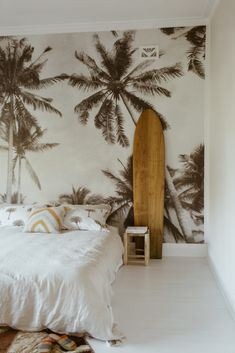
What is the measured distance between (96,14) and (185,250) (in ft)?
9.57

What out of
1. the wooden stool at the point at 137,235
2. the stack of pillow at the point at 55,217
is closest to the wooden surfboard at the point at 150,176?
the wooden stool at the point at 137,235

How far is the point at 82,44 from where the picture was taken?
4.56 m

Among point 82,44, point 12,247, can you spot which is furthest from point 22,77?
point 12,247

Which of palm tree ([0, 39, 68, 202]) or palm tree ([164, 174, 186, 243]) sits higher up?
palm tree ([0, 39, 68, 202])

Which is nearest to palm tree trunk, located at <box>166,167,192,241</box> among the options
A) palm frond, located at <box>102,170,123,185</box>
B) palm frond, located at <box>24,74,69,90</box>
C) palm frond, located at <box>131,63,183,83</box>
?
palm frond, located at <box>102,170,123,185</box>

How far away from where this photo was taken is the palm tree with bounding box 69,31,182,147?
4484 millimetres

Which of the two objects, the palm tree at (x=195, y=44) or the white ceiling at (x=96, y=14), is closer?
the white ceiling at (x=96, y=14)

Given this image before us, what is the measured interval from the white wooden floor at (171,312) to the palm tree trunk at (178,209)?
1.51 ft

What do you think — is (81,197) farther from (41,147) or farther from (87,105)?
(87,105)

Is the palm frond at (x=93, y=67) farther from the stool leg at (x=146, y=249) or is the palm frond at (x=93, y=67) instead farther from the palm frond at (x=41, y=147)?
the stool leg at (x=146, y=249)

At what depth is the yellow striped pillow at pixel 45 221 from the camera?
4.00 meters

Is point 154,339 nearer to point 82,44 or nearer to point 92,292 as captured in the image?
point 92,292

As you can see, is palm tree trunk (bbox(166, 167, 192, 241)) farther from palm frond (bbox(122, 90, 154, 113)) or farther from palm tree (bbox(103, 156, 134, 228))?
palm frond (bbox(122, 90, 154, 113))

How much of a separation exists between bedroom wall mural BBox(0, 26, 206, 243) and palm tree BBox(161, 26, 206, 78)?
0.01 metres
